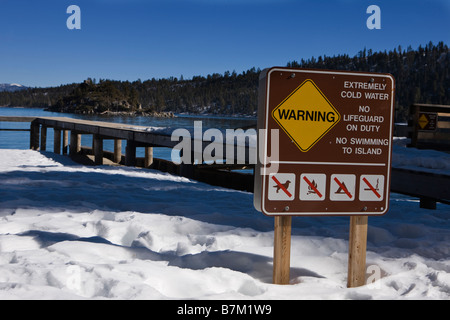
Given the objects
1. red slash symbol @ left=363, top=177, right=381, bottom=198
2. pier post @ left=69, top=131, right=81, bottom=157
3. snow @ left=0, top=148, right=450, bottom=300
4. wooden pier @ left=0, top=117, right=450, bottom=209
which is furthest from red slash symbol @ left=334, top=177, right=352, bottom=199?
pier post @ left=69, top=131, right=81, bottom=157

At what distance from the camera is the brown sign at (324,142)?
291cm

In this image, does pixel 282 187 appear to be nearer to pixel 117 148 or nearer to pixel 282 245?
pixel 282 245

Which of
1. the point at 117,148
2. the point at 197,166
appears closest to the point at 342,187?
the point at 197,166

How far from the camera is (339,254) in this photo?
387 cm

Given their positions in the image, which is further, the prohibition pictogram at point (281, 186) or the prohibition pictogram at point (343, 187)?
the prohibition pictogram at point (343, 187)

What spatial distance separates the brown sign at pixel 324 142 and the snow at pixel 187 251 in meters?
0.61

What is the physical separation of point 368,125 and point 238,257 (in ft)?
4.83

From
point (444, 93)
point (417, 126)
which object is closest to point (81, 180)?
point (417, 126)

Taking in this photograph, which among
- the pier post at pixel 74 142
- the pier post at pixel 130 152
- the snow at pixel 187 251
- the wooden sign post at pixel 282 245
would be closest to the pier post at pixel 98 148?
the pier post at pixel 130 152

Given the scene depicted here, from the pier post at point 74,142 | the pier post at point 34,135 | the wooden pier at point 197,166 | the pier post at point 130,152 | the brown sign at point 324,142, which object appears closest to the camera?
the brown sign at point 324,142

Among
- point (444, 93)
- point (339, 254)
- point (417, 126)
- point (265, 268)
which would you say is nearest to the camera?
point (265, 268)

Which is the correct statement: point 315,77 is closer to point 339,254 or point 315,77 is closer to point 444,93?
point 339,254

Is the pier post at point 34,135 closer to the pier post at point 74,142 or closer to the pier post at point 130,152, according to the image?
the pier post at point 74,142
